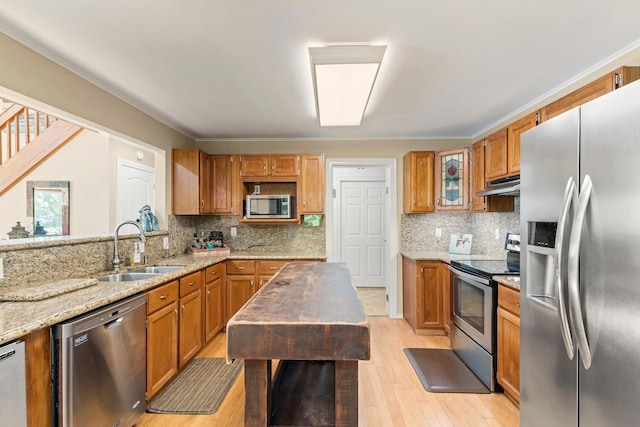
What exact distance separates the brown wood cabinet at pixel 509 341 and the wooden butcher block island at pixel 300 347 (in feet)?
4.53

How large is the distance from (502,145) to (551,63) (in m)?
0.83

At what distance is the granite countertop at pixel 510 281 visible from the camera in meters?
2.07

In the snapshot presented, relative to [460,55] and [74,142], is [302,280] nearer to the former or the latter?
[460,55]

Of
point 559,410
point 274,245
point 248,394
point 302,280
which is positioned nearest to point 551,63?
point 559,410

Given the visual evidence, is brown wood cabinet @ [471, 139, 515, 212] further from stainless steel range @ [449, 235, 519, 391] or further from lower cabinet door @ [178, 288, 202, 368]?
lower cabinet door @ [178, 288, 202, 368]

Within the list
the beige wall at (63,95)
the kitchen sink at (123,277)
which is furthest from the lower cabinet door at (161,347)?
the beige wall at (63,95)

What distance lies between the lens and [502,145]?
283 cm

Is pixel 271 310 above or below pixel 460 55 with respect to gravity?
below

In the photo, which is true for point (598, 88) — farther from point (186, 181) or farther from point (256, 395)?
point (186, 181)

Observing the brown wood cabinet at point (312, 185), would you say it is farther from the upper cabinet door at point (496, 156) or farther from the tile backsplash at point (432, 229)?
the upper cabinet door at point (496, 156)

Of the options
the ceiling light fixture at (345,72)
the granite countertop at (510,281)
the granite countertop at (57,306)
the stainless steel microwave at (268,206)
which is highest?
the ceiling light fixture at (345,72)

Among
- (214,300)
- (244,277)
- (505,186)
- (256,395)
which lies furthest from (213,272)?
(505,186)

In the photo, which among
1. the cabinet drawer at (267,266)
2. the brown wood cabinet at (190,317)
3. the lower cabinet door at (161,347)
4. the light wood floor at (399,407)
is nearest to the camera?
the light wood floor at (399,407)

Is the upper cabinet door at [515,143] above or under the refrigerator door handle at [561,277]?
above
